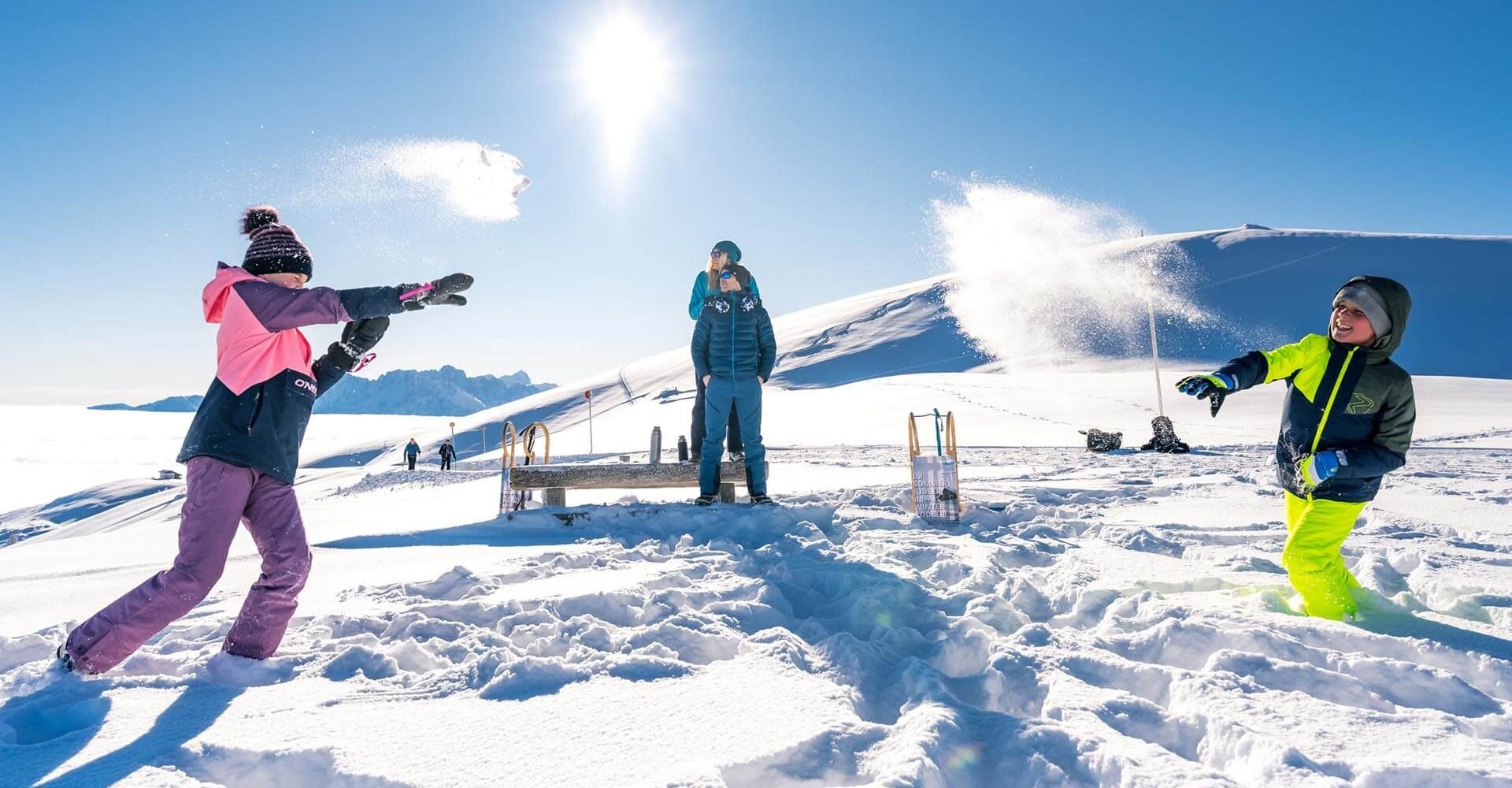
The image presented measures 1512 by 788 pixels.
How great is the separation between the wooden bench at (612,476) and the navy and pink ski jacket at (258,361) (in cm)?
373

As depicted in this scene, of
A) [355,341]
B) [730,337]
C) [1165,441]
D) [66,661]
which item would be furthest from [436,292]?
[1165,441]

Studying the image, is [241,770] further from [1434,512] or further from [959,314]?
[959,314]

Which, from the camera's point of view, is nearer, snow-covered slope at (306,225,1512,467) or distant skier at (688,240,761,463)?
distant skier at (688,240,761,463)

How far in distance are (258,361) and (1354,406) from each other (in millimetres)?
4600

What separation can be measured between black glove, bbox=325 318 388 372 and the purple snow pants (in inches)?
23.0

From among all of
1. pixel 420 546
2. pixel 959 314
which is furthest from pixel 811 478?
pixel 959 314

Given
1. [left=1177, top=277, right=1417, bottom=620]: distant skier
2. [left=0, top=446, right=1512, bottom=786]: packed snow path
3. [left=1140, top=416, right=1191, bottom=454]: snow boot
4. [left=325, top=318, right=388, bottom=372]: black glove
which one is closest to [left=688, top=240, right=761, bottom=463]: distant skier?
[left=0, top=446, right=1512, bottom=786]: packed snow path

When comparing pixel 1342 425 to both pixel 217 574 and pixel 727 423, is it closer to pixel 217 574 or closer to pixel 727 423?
pixel 727 423

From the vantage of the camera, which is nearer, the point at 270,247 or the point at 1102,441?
the point at 270,247

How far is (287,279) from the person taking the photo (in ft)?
9.75

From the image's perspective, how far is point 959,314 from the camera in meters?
70.9

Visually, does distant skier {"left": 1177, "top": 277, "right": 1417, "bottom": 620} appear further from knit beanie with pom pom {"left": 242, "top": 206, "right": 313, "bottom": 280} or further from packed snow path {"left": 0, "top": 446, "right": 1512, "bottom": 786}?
knit beanie with pom pom {"left": 242, "top": 206, "right": 313, "bottom": 280}

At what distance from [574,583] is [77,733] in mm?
1980

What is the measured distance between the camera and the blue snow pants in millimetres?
6152
